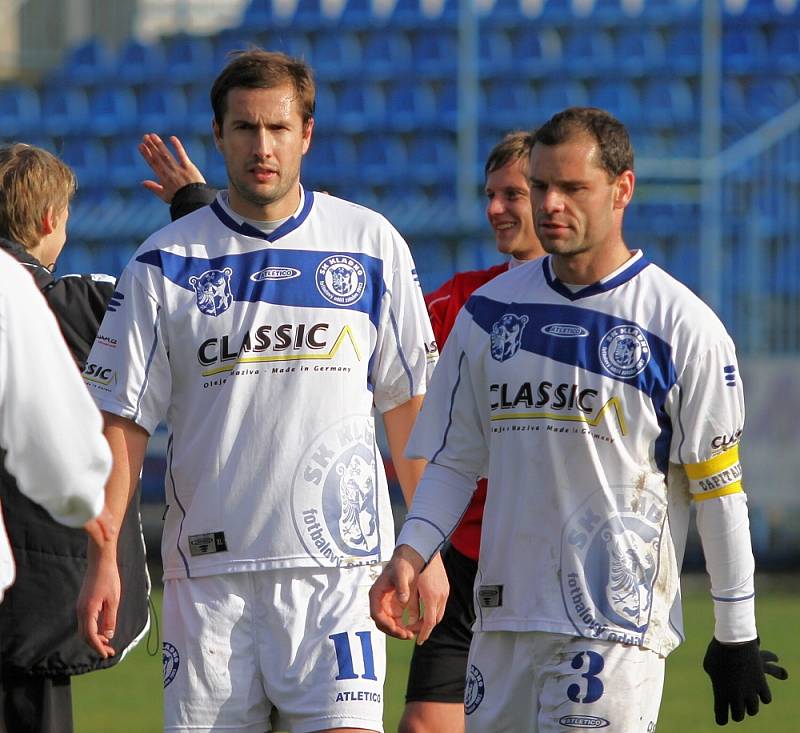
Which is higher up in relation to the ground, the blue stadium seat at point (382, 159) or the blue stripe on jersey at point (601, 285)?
the blue stadium seat at point (382, 159)

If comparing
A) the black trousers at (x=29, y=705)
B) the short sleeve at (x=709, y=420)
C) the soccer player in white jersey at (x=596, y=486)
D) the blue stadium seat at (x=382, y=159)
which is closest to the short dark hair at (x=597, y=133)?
the soccer player in white jersey at (x=596, y=486)

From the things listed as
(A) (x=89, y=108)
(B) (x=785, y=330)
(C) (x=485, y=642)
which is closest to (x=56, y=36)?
(A) (x=89, y=108)

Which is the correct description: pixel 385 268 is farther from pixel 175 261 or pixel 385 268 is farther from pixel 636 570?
pixel 636 570

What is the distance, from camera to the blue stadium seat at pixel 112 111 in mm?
17500

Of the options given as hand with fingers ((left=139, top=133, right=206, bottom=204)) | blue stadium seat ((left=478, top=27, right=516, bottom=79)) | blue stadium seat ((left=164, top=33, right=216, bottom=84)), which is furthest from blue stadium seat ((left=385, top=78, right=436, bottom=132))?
hand with fingers ((left=139, top=133, right=206, bottom=204))

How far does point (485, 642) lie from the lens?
381cm

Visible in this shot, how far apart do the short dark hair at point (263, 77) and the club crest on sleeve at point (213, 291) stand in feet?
1.27

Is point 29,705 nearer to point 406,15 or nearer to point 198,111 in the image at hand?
point 198,111

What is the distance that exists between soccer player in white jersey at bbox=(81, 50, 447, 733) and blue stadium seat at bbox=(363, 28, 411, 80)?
43.0 feet

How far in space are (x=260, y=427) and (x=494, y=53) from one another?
13.3m

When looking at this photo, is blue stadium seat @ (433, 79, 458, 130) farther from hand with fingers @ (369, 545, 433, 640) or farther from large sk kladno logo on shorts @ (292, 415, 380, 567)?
hand with fingers @ (369, 545, 433, 640)

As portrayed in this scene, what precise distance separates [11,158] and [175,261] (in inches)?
24.4

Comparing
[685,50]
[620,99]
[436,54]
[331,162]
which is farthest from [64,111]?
[685,50]

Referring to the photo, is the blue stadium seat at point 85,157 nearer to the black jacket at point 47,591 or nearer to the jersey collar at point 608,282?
the black jacket at point 47,591
